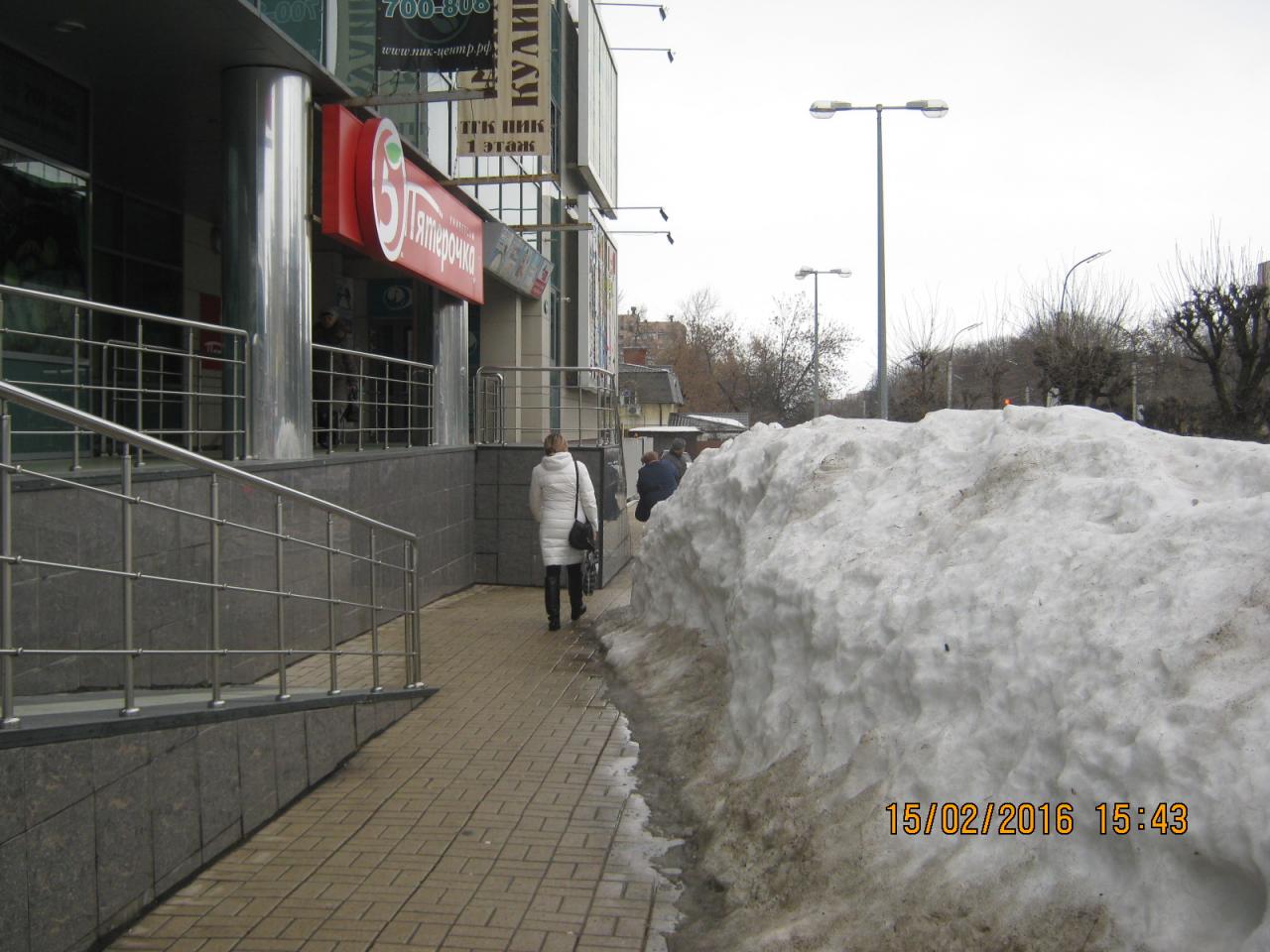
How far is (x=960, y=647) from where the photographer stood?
3873 millimetres

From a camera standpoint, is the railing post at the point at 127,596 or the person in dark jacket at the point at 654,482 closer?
the railing post at the point at 127,596

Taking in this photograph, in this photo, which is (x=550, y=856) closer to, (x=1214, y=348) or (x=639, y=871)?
(x=639, y=871)

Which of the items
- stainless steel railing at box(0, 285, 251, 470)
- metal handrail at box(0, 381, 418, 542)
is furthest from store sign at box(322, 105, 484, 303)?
metal handrail at box(0, 381, 418, 542)

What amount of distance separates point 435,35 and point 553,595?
535 cm

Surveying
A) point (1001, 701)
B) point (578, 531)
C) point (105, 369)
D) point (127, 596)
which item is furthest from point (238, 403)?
point (1001, 701)

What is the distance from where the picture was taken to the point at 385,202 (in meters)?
10.7

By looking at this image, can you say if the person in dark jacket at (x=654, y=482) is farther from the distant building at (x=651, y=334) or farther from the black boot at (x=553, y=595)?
the distant building at (x=651, y=334)

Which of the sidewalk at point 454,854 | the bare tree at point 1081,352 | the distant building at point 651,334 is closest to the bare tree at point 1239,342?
the bare tree at point 1081,352

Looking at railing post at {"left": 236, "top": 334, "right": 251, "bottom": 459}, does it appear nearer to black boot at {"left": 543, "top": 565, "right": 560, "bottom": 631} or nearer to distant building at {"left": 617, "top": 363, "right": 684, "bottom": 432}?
black boot at {"left": 543, "top": 565, "right": 560, "bottom": 631}

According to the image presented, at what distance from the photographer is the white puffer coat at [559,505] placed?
10188 mm

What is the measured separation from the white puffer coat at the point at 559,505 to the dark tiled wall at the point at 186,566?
1389mm

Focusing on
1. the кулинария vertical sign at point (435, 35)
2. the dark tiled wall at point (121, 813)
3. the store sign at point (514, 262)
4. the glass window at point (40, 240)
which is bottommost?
the dark tiled wall at point (121, 813)

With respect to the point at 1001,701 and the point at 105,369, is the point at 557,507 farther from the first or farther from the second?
the point at 1001,701

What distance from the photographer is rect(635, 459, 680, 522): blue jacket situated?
48.3 feet
